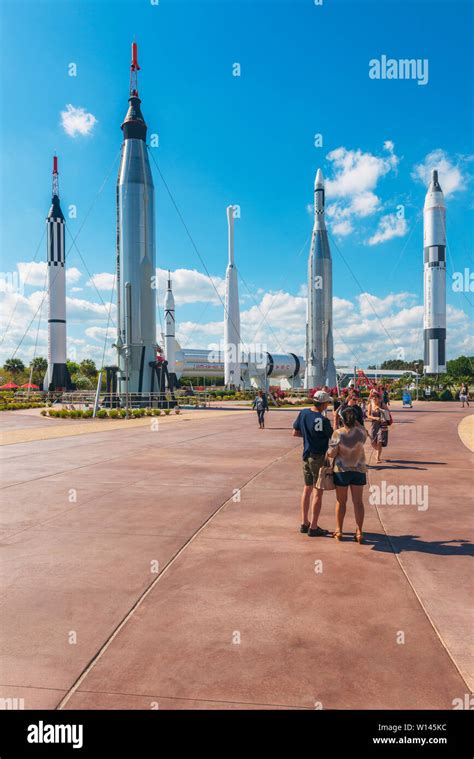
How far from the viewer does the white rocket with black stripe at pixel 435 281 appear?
5941 cm

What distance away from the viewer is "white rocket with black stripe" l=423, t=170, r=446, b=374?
59.4 metres

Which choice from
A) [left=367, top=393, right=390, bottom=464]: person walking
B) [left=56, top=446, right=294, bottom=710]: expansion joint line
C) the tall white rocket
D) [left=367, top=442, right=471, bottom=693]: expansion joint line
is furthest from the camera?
the tall white rocket

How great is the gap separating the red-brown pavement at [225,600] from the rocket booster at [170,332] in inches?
2531

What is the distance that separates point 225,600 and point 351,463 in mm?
2465

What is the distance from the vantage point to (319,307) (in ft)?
180

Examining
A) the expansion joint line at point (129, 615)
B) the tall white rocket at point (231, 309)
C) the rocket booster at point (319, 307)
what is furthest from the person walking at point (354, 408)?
the tall white rocket at point (231, 309)

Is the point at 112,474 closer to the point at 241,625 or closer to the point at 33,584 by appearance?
the point at 33,584

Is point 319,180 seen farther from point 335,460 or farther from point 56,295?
point 335,460

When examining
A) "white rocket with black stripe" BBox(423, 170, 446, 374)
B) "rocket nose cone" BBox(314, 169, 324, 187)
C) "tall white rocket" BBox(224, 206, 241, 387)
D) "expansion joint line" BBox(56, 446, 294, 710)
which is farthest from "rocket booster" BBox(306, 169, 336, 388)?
"expansion joint line" BBox(56, 446, 294, 710)

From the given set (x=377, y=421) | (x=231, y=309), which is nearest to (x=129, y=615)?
(x=377, y=421)

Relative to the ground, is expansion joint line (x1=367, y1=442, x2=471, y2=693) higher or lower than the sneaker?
lower

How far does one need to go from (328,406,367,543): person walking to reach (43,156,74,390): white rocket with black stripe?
55.6 m

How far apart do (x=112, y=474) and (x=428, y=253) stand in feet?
189

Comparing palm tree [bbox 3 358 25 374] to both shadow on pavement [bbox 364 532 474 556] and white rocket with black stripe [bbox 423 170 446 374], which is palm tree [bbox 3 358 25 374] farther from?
shadow on pavement [bbox 364 532 474 556]
